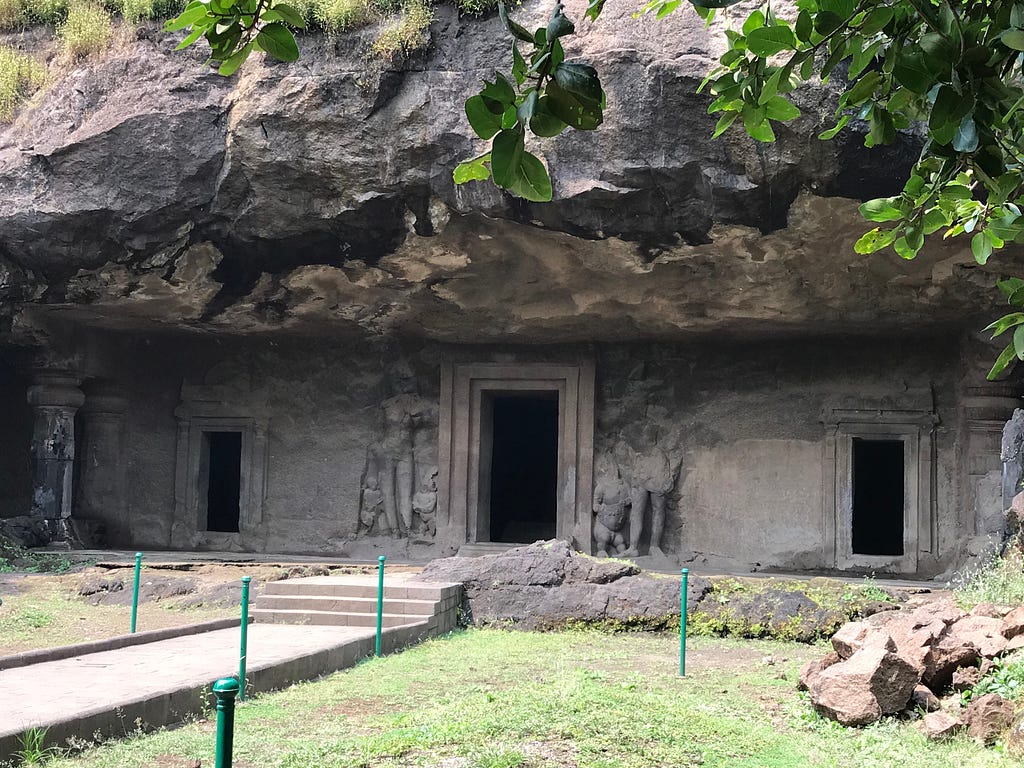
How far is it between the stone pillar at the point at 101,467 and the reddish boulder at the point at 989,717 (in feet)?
38.7

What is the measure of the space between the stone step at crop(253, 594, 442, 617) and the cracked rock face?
3811mm

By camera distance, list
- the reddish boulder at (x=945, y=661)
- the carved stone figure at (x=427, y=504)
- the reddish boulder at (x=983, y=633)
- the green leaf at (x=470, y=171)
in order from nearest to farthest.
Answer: the green leaf at (x=470, y=171) → the reddish boulder at (x=945, y=661) → the reddish boulder at (x=983, y=633) → the carved stone figure at (x=427, y=504)

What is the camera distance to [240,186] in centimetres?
1103

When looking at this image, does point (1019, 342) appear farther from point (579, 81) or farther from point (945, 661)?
point (945, 661)

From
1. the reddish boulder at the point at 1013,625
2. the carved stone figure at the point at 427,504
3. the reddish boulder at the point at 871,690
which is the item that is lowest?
the reddish boulder at the point at 871,690

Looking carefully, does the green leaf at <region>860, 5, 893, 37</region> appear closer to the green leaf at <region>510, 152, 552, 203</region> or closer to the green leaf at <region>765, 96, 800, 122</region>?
the green leaf at <region>765, 96, 800, 122</region>

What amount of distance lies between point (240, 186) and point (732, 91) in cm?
886

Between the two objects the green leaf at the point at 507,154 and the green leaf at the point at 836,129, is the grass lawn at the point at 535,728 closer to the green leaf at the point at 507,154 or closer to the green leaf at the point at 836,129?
the green leaf at the point at 836,129

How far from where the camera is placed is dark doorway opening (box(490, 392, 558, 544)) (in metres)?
18.2

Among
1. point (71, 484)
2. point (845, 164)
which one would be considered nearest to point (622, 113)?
point (845, 164)

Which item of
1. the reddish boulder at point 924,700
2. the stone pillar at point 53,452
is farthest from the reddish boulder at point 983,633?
the stone pillar at point 53,452

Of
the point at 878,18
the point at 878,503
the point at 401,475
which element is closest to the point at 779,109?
the point at 878,18

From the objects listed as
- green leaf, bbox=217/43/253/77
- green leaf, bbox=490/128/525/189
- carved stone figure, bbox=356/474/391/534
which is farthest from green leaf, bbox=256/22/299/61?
carved stone figure, bbox=356/474/391/534

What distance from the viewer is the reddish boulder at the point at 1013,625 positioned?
6398mm
